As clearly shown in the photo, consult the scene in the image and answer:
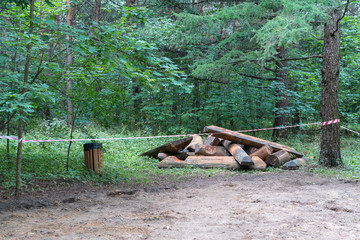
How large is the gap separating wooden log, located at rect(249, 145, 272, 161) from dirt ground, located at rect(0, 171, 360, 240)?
2.19m

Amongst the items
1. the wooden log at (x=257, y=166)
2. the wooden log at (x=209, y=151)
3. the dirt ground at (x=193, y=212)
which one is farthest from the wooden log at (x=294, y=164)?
the wooden log at (x=209, y=151)

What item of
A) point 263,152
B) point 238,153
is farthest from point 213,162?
point 263,152

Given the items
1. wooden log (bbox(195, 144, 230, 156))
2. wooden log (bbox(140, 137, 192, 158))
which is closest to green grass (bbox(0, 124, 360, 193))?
wooden log (bbox(140, 137, 192, 158))

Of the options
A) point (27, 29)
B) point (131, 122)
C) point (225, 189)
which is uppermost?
point (27, 29)

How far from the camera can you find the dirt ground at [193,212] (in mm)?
4008

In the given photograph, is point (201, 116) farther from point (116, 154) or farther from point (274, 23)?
point (274, 23)

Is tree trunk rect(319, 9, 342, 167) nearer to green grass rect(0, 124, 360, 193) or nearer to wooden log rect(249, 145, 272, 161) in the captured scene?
green grass rect(0, 124, 360, 193)

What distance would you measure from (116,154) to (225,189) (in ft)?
16.3

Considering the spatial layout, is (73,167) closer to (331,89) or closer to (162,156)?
(162,156)

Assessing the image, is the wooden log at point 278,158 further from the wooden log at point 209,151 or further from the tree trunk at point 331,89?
the wooden log at point 209,151

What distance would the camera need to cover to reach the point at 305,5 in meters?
8.70

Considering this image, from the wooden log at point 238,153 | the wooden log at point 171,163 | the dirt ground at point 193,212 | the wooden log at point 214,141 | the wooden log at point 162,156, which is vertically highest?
the wooden log at point 214,141

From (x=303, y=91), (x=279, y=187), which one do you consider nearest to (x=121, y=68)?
(x=279, y=187)

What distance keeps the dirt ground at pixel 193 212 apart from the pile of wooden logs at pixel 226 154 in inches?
66.7
